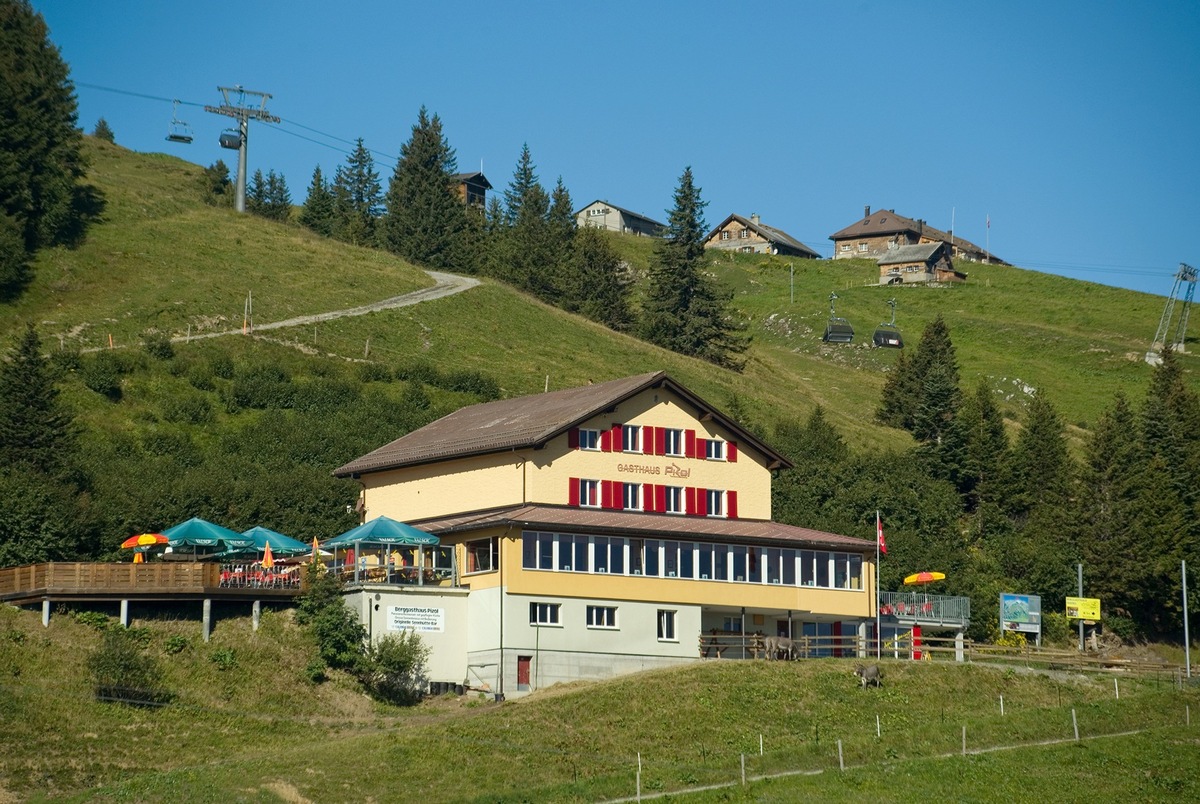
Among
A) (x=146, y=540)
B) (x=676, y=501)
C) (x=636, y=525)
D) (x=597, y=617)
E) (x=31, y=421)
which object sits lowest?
(x=597, y=617)

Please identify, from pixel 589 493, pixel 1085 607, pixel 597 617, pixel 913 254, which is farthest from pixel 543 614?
pixel 913 254

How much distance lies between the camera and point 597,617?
55.2m

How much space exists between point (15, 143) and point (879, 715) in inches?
3004

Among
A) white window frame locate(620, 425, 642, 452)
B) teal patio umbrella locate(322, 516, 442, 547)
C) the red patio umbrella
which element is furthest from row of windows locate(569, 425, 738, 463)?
the red patio umbrella

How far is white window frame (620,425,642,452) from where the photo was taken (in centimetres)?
6084

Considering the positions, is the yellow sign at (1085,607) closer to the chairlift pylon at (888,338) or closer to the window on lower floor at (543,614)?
the window on lower floor at (543,614)

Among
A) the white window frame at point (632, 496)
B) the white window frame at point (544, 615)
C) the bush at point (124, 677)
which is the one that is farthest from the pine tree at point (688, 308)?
the bush at point (124, 677)

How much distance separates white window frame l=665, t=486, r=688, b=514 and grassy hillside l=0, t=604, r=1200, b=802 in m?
8.60

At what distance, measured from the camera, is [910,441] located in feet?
335

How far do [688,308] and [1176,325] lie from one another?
191 feet

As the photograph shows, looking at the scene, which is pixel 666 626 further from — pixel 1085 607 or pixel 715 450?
pixel 1085 607

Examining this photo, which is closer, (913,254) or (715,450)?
(715,450)

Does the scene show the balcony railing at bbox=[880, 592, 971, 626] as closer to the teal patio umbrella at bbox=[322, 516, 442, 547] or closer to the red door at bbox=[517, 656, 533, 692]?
the red door at bbox=[517, 656, 533, 692]

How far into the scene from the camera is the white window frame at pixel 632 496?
6032 cm
